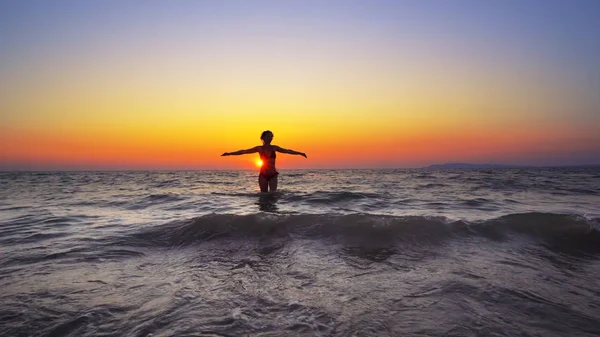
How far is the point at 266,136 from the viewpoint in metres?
12.2

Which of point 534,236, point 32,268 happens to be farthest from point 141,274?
point 534,236

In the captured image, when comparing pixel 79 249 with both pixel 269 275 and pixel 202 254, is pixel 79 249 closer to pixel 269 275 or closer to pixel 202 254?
pixel 202 254

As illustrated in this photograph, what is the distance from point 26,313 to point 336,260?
3.44 m

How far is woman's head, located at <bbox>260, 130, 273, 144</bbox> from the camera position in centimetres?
1221

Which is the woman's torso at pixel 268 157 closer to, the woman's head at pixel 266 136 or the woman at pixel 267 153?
the woman at pixel 267 153

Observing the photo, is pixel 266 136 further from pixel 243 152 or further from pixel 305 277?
pixel 305 277

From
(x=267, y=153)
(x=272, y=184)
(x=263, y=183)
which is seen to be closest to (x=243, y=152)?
(x=267, y=153)

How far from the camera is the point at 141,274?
13.1ft

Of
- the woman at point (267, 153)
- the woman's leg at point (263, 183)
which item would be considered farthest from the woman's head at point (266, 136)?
the woman's leg at point (263, 183)

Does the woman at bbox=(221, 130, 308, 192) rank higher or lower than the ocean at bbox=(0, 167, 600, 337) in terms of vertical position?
higher

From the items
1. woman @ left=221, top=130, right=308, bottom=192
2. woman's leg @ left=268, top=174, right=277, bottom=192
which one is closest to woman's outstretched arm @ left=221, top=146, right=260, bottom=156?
woman @ left=221, top=130, right=308, bottom=192

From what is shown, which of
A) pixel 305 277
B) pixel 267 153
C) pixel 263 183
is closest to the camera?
pixel 305 277

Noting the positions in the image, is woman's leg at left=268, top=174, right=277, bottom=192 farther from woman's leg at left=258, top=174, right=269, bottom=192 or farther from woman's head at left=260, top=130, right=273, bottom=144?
woman's head at left=260, top=130, right=273, bottom=144

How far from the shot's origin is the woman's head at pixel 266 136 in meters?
12.2
